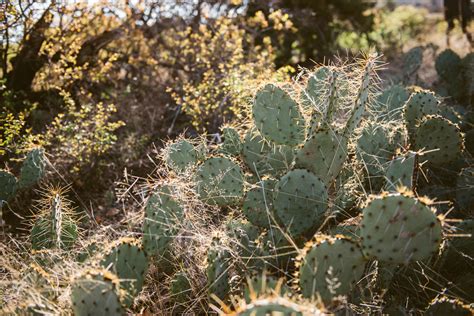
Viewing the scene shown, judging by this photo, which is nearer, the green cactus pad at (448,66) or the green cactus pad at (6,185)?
the green cactus pad at (6,185)

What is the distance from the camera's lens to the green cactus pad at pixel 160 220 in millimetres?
2719

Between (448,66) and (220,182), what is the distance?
3.49 meters

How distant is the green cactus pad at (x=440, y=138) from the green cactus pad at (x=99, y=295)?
2.23 meters

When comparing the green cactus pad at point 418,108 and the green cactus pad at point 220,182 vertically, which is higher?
the green cactus pad at point 418,108

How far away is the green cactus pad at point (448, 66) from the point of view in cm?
566

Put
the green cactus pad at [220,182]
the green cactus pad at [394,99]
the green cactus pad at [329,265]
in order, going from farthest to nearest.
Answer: the green cactus pad at [394,99] < the green cactus pad at [220,182] < the green cactus pad at [329,265]

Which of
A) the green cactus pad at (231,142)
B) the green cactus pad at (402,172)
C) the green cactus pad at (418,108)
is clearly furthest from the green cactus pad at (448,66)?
the green cactus pad at (402,172)

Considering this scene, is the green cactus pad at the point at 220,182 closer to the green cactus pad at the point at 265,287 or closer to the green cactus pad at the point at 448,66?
the green cactus pad at the point at 265,287

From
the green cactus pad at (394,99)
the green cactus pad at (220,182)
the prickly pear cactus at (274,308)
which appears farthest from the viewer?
the green cactus pad at (394,99)

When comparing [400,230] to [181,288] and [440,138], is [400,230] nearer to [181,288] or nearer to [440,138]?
[181,288]

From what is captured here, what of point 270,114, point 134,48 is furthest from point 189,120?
point 270,114

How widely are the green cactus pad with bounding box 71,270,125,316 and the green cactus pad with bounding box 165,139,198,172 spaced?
158cm

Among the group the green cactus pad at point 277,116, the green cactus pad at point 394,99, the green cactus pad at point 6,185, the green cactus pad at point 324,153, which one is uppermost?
the green cactus pad at point 277,116

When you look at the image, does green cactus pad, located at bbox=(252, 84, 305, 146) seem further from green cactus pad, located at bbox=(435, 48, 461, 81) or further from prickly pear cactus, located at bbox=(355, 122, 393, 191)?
green cactus pad, located at bbox=(435, 48, 461, 81)
